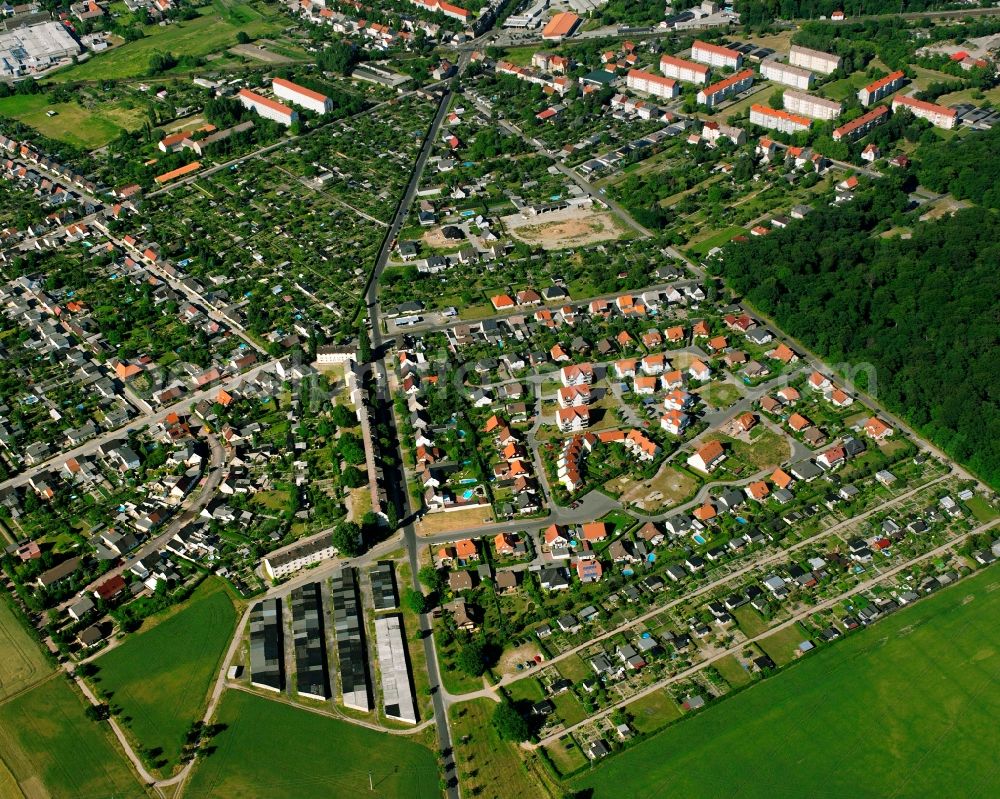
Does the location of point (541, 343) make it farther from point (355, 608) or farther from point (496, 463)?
point (355, 608)

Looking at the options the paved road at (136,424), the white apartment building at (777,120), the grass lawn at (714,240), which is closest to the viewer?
the paved road at (136,424)

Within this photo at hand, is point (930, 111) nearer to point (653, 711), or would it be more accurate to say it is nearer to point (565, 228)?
point (565, 228)

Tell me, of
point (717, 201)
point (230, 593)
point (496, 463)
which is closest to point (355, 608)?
point (230, 593)

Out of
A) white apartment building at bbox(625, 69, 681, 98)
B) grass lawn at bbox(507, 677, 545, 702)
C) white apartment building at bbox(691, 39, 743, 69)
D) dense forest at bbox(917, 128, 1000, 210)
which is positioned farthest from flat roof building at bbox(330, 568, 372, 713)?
white apartment building at bbox(691, 39, 743, 69)

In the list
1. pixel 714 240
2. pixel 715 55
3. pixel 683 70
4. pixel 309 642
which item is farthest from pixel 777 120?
pixel 309 642

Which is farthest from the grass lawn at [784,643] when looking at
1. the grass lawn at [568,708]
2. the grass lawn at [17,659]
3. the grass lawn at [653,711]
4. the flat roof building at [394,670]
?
the grass lawn at [17,659]

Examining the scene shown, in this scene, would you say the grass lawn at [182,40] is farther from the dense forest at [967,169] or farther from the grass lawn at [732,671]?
the grass lawn at [732,671]
